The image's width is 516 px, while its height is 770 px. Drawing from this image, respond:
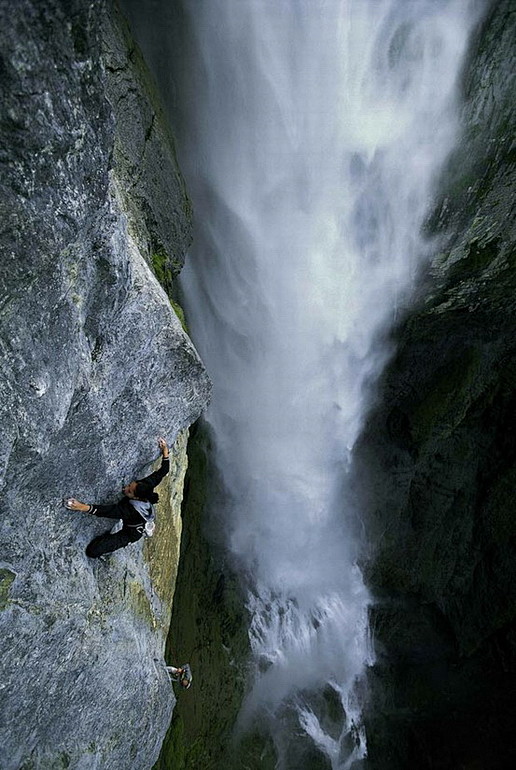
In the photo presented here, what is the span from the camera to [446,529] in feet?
43.5

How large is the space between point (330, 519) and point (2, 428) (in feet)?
35.3

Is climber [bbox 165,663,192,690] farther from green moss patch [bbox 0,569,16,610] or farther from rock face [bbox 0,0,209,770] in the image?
green moss patch [bbox 0,569,16,610]

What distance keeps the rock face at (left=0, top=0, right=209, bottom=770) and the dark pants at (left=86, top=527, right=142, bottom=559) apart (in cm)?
9

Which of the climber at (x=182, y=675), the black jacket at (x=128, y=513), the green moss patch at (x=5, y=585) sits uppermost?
the black jacket at (x=128, y=513)

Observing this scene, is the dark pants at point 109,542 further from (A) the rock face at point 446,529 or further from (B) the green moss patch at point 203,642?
(A) the rock face at point 446,529

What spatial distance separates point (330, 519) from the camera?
1303 cm

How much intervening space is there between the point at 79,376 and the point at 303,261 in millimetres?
5899

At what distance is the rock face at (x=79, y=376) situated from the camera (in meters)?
3.00

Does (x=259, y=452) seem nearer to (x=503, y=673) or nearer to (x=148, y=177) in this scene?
(x=148, y=177)

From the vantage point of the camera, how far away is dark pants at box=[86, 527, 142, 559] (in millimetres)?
4945

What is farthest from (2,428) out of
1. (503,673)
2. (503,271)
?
(503,673)

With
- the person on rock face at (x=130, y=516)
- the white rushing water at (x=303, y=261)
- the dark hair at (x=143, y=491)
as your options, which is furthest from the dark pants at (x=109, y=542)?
the white rushing water at (x=303, y=261)

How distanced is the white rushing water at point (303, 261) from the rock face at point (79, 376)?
147cm

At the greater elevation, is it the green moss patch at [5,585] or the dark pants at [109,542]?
the dark pants at [109,542]
